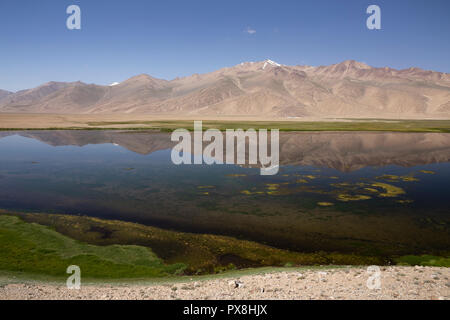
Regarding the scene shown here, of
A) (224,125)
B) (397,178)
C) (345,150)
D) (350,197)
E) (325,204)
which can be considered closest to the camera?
(325,204)

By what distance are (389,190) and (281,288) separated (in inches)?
682

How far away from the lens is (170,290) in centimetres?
989

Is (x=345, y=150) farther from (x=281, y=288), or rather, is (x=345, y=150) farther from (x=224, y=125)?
(x=224, y=125)

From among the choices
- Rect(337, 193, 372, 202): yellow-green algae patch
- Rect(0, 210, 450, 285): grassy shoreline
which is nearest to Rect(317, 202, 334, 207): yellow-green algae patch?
Rect(337, 193, 372, 202): yellow-green algae patch

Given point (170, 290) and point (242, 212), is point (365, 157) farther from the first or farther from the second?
point (170, 290)

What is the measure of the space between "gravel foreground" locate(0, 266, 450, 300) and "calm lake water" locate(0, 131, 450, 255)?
131 inches

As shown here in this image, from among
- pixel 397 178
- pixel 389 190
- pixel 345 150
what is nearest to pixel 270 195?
pixel 389 190

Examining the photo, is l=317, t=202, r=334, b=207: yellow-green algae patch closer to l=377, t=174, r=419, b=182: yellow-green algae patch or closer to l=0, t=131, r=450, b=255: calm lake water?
l=0, t=131, r=450, b=255: calm lake water

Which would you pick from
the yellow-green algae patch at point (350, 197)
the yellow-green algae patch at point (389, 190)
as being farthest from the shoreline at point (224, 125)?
the yellow-green algae patch at point (350, 197)

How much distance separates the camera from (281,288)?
31.8 ft

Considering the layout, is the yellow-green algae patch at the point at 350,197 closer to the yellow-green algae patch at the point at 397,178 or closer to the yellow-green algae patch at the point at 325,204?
the yellow-green algae patch at the point at 325,204

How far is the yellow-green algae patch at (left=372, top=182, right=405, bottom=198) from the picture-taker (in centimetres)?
2210

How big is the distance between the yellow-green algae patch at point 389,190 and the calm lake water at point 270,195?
0.24 ft
